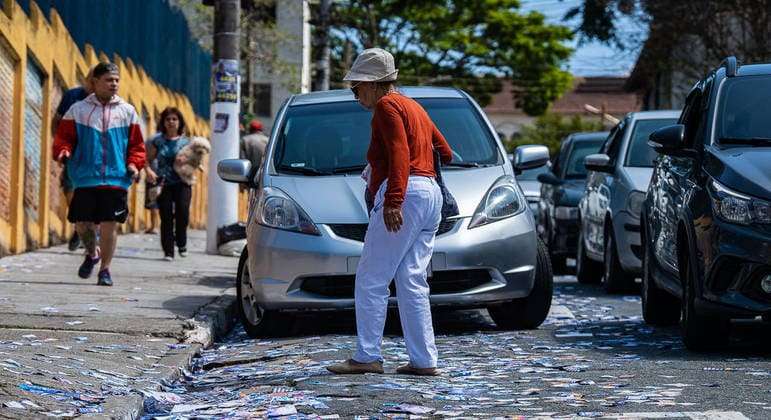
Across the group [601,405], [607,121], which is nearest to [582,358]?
[601,405]

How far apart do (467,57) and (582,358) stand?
52.1 meters

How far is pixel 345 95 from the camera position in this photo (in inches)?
434

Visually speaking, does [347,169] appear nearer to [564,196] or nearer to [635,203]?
[635,203]

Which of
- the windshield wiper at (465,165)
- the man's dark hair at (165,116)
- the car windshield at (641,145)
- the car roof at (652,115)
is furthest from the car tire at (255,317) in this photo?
the man's dark hair at (165,116)

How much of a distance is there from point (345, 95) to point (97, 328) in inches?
108

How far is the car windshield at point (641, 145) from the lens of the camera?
43.8ft

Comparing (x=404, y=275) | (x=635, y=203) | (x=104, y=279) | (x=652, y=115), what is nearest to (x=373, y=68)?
(x=404, y=275)

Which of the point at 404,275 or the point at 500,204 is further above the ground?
the point at 500,204

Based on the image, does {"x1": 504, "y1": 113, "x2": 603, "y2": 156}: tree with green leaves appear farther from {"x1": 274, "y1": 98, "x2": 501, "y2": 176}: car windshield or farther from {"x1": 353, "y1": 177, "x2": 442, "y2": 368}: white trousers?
{"x1": 353, "y1": 177, "x2": 442, "y2": 368}: white trousers

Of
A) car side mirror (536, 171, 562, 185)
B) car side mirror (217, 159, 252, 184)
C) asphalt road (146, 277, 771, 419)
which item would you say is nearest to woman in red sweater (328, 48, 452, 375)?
asphalt road (146, 277, 771, 419)

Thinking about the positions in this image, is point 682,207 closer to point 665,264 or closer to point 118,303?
point 665,264

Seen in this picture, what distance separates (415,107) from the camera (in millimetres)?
7590

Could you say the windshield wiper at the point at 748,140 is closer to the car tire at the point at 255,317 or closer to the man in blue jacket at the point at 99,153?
the car tire at the point at 255,317

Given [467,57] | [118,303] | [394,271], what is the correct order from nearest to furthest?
[394,271]
[118,303]
[467,57]
